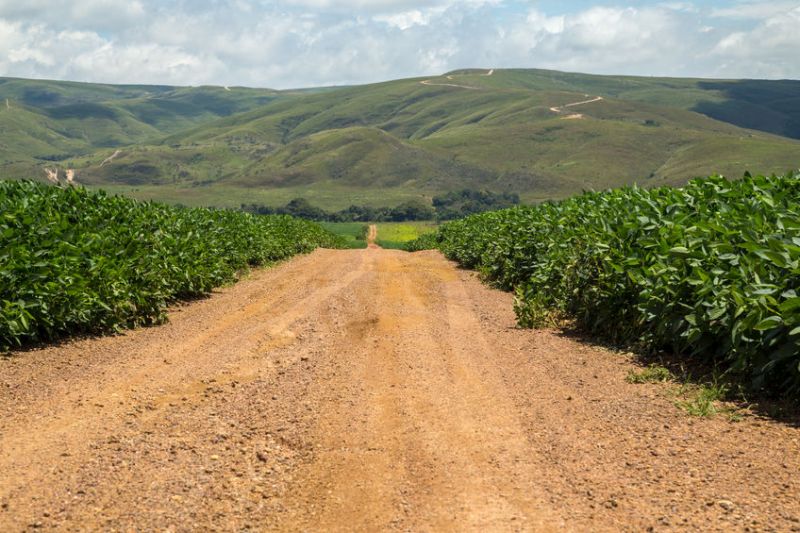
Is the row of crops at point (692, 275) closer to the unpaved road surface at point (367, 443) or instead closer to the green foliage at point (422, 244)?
the unpaved road surface at point (367, 443)

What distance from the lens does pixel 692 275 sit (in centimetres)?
865

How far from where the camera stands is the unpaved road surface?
15.9 feet

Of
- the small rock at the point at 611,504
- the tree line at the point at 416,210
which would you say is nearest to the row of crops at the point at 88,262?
the small rock at the point at 611,504

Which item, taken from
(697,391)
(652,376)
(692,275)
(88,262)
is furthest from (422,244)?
(697,391)

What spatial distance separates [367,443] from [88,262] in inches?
269

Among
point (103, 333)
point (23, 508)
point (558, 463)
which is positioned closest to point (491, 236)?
point (103, 333)

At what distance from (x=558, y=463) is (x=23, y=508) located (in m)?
3.62

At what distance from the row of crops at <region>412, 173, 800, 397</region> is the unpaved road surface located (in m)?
0.74

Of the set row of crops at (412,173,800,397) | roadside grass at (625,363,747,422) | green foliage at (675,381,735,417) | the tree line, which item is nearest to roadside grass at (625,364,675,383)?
roadside grass at (625,363,747,422)

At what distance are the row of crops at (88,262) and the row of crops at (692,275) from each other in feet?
A: 20.5

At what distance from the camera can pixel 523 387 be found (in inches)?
323

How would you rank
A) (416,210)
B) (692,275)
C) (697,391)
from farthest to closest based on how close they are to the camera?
1. (416,210)
2. (692,275)
3. (697,391)

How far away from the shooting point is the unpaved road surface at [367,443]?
4.86 m

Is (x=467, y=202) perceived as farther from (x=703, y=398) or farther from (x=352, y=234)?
(x=703, y=398)
